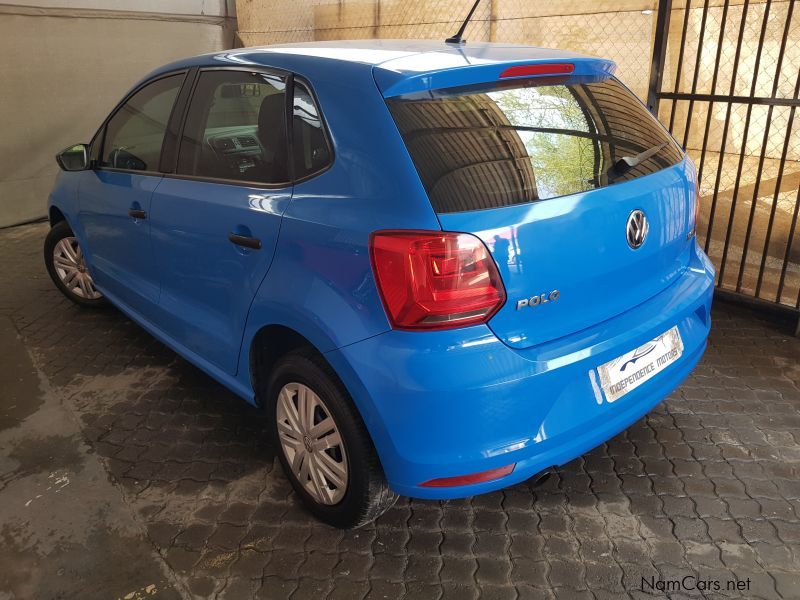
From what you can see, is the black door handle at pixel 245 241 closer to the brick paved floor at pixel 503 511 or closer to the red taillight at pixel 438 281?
the red taillight at pixel 438 281

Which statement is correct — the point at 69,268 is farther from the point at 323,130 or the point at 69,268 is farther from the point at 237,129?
the point at 323,130

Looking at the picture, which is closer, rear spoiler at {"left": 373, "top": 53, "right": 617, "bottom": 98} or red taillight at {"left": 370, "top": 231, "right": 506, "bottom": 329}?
red taillight at {"left": 370, "top": 231, "right": 506, "bottom": 329}

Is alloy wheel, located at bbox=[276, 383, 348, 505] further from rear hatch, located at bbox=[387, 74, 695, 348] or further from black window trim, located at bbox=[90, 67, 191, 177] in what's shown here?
black window trim, located at bbox=[90, 67, 191, 177]

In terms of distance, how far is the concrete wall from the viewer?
6840 mm

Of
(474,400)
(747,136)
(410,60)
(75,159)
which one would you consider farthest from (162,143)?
(747,136)

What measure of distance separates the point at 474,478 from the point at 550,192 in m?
0.93

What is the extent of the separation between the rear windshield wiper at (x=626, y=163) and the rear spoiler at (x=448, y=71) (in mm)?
391

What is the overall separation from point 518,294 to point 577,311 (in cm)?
27

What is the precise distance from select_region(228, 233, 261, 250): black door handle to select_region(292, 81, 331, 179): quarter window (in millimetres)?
297

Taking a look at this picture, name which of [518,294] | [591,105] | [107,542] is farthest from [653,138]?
[107,542]

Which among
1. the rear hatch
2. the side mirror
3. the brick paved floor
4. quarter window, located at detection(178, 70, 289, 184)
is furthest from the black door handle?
the side mirror

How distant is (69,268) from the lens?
4.73 m

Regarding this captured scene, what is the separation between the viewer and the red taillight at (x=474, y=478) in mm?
2062

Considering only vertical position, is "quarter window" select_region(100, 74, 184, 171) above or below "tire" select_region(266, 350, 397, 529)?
above
